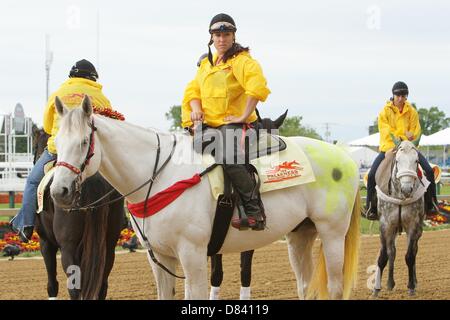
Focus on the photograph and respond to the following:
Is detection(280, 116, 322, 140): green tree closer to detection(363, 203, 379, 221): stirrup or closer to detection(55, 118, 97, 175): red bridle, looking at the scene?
detection(363, 203, 379, 221): stirrup

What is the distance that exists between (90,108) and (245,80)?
4.69 feet

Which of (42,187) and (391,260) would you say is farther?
(391,260)

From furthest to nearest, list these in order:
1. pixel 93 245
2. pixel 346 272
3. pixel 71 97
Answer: pixel 346 272 → pixel 71 97 → pixel 93 245

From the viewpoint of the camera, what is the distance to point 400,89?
33.6 ft

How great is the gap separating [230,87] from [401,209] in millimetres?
4636

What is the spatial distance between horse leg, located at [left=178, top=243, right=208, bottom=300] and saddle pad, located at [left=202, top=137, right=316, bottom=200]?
596mm

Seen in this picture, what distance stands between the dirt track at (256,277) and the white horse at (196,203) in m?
2.07

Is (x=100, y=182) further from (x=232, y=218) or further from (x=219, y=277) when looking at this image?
(x=219, y=277)

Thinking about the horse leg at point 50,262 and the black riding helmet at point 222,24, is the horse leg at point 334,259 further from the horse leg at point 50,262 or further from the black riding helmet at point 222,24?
the horse leg at point 50,262

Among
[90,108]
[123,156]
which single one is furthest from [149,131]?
[90,108]

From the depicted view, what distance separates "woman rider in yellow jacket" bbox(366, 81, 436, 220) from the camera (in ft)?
33.6

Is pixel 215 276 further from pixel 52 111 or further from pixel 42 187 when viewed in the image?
pixel 52 111

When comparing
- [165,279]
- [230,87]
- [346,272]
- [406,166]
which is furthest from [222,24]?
[406,166]

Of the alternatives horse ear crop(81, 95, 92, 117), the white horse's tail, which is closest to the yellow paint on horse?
the white horse's tail
